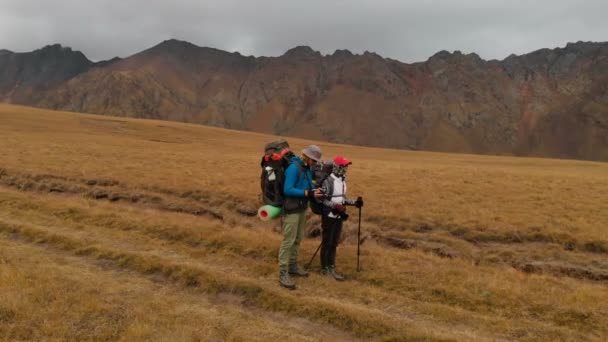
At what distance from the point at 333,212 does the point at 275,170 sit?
6.99ft

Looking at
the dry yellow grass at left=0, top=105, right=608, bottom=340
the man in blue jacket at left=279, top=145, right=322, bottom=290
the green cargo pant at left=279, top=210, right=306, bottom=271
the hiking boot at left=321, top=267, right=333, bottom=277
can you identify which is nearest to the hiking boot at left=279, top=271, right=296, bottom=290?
the man in blue jacket at left=279, top=145, right=322, bottom=290

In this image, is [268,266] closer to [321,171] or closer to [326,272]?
[326,272]

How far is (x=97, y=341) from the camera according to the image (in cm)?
778

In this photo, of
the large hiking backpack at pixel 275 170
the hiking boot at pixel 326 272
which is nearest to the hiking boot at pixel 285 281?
the hiking boot at pixel 326 272

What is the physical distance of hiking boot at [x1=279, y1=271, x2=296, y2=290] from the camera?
10.7m

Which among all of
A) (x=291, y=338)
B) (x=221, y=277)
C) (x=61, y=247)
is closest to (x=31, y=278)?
(x=61, y=247)

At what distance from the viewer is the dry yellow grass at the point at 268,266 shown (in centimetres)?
882

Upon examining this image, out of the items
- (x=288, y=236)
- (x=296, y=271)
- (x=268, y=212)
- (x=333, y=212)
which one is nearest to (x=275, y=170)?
(x=268, y=212)

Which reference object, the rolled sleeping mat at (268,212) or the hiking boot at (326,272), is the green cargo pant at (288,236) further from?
the hiking boot at (326,272)

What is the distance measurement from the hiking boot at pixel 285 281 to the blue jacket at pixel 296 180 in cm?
208

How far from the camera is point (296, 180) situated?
10.9 m

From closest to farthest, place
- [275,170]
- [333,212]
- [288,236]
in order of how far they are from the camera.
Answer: [275,170] → [288,236] → [333,212]

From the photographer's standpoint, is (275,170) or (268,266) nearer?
(275,170)

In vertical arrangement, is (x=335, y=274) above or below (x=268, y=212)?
below
